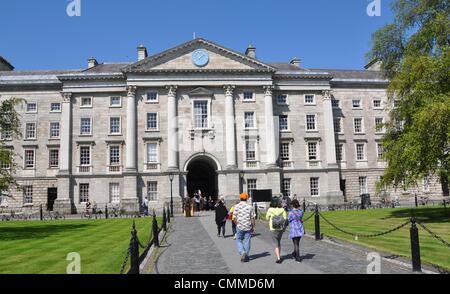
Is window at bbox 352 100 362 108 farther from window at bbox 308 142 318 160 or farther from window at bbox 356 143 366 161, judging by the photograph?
window at bbox 308 142 318 160

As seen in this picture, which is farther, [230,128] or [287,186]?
[287,186]

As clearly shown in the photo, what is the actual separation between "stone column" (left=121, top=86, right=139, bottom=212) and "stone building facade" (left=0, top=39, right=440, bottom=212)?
109mm

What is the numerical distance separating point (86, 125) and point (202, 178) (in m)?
14.9

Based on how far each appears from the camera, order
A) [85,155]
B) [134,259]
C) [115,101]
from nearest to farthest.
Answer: [134,259], [85,155], [115,101]

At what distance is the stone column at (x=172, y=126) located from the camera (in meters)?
45.6

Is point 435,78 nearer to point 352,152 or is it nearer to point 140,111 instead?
point 352,152

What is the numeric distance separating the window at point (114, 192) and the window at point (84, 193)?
244 cm

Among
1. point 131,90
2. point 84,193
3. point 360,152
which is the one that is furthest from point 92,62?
point 360,152

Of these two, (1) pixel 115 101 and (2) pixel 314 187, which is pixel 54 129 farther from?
(2) pixel 314 187

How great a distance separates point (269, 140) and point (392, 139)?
19.6 metres

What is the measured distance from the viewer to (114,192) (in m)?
46.3

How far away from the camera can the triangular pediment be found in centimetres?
4647

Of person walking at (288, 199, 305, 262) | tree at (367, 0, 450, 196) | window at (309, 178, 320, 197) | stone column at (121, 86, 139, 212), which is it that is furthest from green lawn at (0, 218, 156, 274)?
window at (309, 178, 320, 197)

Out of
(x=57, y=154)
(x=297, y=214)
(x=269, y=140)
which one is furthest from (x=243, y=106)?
(x=297, y=214)
